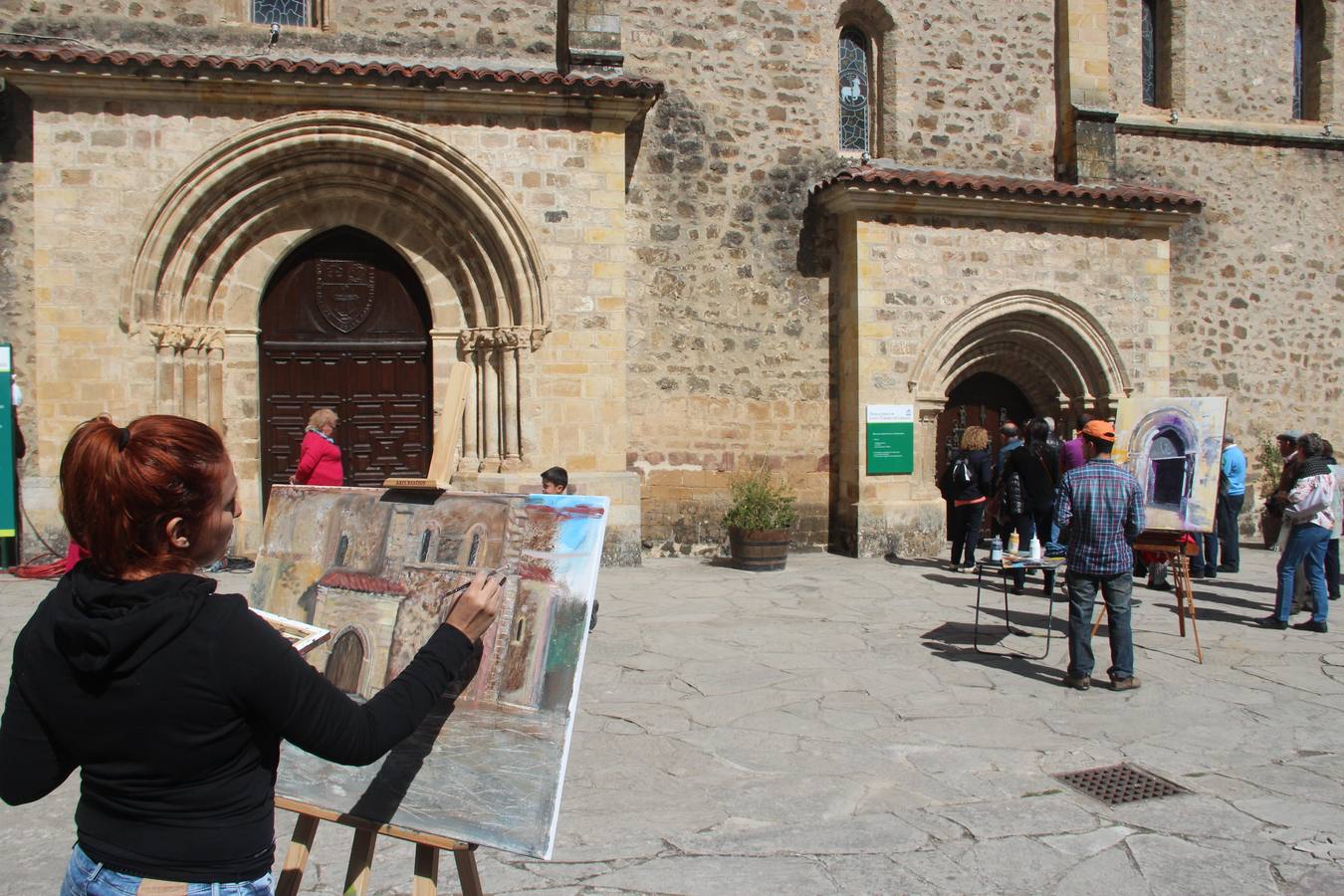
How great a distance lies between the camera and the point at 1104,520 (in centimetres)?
587

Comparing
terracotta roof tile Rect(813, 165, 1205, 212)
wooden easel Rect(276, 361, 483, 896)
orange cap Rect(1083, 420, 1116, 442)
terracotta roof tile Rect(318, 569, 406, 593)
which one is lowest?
wooden easel Rect(276, 361, 483, 896)

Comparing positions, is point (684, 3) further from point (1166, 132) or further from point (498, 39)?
point (1166, 132)

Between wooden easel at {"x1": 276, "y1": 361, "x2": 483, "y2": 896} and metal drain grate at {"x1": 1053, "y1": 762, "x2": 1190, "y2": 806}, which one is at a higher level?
wooden easel at {"x1": 276, "y1": 361, "x2": 483, "y2": 896}

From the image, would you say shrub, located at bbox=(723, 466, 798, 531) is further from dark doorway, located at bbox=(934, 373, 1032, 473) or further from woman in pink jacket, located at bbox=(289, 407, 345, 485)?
woman in pink jacket, located at bbox=(289, 407, 345, 485)

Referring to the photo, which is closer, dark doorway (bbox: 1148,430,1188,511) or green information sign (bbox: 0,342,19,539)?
dark doorway (bbox: 1148,430,1188,511)

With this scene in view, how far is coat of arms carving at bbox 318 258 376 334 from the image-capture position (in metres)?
10.5

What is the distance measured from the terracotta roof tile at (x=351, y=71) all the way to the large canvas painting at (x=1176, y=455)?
18.2 ft

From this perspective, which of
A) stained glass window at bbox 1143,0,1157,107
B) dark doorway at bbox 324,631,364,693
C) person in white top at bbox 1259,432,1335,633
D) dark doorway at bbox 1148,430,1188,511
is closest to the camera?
dark doorway at bbox 324,631,364,693

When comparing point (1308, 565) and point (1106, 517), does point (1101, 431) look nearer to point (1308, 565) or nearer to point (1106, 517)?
point (1106, 517)

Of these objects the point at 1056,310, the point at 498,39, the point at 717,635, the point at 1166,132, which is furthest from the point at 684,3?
the point at 717,635

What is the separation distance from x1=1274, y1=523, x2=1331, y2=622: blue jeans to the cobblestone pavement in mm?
289

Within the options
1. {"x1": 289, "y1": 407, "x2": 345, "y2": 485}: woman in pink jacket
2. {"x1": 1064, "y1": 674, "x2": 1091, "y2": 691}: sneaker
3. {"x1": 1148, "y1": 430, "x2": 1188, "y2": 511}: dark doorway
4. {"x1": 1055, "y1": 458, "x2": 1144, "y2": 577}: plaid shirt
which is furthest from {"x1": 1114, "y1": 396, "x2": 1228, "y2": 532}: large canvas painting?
{"x1": 289, "y1": 407, "x2": 345, "y2": 485}: woman in pink jacket

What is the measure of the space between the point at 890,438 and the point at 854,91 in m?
4.42

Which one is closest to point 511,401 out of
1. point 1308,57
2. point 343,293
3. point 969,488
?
point 343,293
